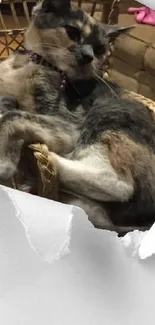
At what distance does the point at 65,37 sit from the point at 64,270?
1.65 feet

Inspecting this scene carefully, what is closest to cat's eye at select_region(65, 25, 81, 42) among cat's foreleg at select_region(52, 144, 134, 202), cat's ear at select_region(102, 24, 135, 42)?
cat's ear at select_region(102, 24, 135, 42)

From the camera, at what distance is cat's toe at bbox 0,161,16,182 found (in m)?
0.79

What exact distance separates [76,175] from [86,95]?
0.22 metres

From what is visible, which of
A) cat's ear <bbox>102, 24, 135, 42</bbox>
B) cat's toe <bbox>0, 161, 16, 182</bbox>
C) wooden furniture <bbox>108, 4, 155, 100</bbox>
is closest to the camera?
cat's toe <bbox>0, 161, 16, 182</bbox>

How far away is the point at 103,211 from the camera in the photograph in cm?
82

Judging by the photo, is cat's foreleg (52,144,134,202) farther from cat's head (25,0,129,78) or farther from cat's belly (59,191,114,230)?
Result: cat's head (25,0,129,78)

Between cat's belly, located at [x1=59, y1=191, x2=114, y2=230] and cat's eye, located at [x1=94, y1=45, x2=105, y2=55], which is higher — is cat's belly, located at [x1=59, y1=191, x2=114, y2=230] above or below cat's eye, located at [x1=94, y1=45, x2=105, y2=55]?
below

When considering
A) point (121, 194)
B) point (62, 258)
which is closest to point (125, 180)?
A: point (121, 194)

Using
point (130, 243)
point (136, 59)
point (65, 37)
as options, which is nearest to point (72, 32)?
point (65, 37)

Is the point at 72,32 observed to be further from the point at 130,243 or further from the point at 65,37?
the point at 130,243

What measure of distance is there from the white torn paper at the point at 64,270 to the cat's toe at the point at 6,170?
0.84ft

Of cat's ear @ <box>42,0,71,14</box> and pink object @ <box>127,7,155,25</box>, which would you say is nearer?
cat's ear @ <box>42,0,71,14</box>

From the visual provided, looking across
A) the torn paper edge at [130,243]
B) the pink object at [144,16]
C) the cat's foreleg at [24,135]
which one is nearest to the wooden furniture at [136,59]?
the pink object at [144,16]

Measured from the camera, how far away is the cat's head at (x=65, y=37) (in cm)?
90
